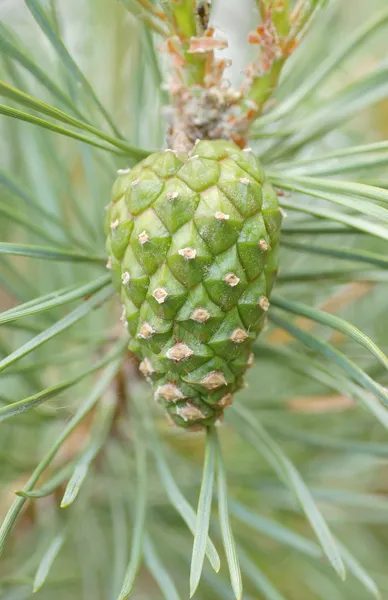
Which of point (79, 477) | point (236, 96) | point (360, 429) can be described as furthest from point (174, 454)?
point (236, 96)

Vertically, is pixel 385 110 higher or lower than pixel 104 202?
higher

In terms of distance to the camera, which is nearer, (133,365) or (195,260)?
(195,260)

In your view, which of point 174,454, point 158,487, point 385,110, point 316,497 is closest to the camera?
point 316,497

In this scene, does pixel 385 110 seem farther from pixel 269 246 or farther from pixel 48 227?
pixel 269 246

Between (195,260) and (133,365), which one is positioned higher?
(195,260)
